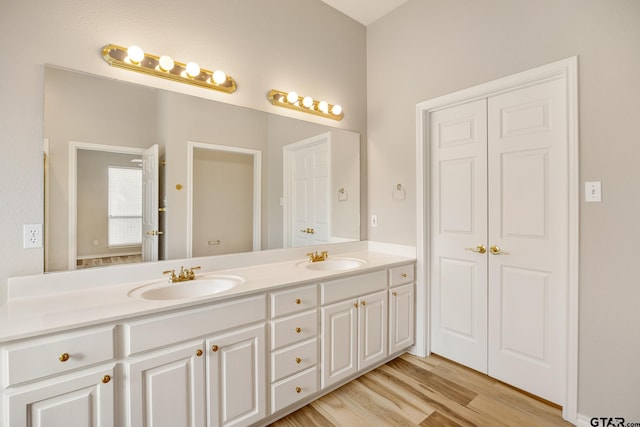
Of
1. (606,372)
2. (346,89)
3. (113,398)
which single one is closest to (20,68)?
(113,398)

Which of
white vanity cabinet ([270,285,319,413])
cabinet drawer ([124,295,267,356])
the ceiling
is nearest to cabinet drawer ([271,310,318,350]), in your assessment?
white vanity cabinet ([270,285,319,413])

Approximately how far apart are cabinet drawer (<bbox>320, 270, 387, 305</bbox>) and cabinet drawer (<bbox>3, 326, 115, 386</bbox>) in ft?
3.64

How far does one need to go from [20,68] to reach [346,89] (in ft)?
7.12

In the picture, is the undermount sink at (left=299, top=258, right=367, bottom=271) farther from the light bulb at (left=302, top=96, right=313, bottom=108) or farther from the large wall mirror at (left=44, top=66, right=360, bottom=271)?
the light bulb at (left=302, top=96, right=313, bottom=108)

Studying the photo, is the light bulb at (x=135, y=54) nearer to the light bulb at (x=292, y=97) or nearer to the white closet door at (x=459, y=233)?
the light bulb at (x=292, y=97)

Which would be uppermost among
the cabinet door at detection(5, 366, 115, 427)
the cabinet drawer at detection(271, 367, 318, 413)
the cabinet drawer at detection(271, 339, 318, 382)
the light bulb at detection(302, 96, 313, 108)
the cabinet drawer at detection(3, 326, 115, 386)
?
the light bulb at detection(302, 96, 313, 108)

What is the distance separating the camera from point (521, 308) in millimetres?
2006

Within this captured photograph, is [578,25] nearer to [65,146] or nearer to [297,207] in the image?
Answer: [297,207]

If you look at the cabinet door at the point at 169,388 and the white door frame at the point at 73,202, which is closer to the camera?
the cabinet door at the point at 169,388

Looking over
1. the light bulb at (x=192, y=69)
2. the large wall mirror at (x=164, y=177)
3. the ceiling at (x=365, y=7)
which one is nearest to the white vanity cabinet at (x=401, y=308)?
the large wall mirror at (x=164, y=177)

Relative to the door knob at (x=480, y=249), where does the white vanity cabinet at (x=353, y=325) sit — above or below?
below

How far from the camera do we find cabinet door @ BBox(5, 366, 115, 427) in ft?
3.37

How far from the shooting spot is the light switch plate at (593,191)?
1.60 m

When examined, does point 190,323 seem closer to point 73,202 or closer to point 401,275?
point 73,202
